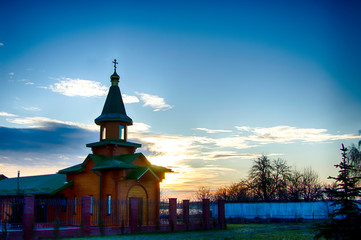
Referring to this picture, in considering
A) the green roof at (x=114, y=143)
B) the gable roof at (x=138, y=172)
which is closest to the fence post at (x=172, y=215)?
the gable roof at (x=138, y=172)

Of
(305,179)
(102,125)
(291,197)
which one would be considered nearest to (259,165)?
(291,197)

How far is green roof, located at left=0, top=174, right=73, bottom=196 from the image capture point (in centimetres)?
2719

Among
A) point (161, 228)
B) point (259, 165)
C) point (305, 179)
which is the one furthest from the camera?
point (305, 179)

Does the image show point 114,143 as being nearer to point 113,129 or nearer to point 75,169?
point 113,129

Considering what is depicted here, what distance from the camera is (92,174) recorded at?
25.6 meters

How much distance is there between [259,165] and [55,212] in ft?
88.8

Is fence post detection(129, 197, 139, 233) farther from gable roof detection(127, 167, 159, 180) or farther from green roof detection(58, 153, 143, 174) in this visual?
green roof detection(58, 153, 143, 174)

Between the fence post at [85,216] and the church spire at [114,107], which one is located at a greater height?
the church spire at [114,107]

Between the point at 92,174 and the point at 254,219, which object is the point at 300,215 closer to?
the point at 254,219

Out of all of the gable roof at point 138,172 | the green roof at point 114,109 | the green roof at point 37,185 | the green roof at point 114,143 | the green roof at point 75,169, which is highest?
the green roof at point 114,109

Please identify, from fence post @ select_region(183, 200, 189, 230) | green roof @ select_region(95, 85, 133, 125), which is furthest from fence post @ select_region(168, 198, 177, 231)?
green roof @ select_region(95, 85, 133, 125)

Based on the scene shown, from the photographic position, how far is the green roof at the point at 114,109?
88.4 feet

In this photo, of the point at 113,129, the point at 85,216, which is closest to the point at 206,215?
the point at 85,216

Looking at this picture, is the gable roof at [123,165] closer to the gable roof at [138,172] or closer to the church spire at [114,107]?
the gable roof at [138,172]
